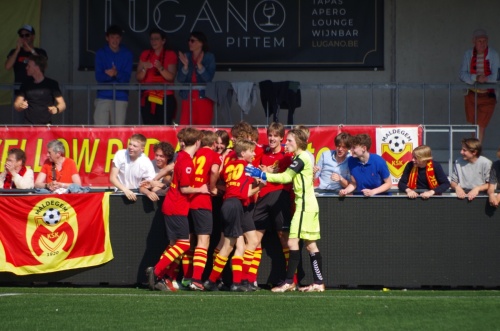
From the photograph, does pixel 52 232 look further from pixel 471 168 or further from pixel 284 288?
pixel 471 168

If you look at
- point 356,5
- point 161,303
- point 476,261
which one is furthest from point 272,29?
point 161,303

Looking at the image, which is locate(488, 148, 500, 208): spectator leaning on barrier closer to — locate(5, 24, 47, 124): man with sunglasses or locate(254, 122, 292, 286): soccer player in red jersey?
locate(254, 122, 292, 286): soccer player in red jersey

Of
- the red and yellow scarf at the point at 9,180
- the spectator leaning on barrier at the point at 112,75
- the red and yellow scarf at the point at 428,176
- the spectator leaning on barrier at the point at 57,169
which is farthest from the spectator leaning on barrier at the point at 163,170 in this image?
the red and yellow scarf at the point at 428,176

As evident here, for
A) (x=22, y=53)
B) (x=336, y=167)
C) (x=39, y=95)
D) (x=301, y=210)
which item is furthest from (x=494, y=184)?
(x=22, y=53)

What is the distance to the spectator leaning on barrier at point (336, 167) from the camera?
15086 millimetres

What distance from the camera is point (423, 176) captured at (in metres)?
14.8

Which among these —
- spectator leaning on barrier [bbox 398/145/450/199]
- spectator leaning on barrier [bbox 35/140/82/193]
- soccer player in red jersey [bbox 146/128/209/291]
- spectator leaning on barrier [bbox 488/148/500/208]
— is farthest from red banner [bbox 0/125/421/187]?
spectator leaning on barrier [bbox 488/148/500/208]

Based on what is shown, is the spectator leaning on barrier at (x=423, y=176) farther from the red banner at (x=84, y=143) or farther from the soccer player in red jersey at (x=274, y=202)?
the red banner at (x=84, y=143)

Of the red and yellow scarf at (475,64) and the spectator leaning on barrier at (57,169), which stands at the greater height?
the red and yellow scarf at (475,64)

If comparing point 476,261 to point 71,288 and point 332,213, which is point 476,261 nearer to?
point 332,213

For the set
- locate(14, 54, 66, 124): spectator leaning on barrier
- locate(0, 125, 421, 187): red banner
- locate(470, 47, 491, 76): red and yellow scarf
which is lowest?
locate(0, 125, 421, 187): red banner

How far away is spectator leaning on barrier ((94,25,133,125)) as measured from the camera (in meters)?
17.9

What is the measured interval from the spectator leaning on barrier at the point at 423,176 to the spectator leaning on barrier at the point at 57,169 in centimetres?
424

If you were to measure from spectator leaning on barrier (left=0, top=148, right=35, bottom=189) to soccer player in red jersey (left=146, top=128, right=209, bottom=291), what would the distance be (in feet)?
7.27
